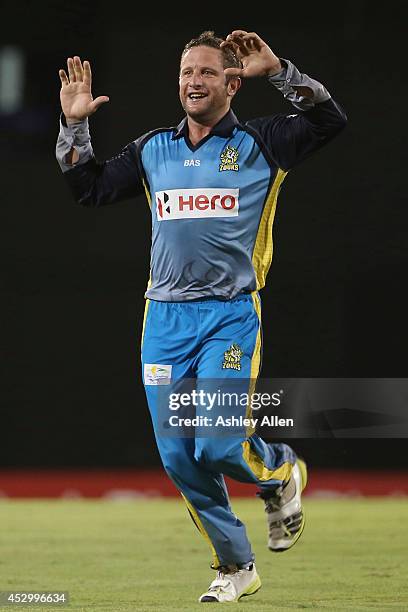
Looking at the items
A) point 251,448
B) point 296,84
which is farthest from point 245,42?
point 251,448

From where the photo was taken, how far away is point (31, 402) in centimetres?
662

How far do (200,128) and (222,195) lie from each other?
0.28m

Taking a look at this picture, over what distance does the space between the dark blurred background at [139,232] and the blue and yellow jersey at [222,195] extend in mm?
2616

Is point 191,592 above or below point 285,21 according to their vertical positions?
below

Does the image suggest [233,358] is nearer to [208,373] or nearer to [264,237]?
[208,373]

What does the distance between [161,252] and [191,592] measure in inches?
43.8

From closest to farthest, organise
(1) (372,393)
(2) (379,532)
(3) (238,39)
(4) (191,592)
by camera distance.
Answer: (3) (238,39) → (4) (191,592) → (2) (379,532) → (1) (372,393)

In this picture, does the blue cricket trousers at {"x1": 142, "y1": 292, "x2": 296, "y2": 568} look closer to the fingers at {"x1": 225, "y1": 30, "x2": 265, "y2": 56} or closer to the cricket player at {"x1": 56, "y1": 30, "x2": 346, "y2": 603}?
the cricket player at {"x1": 56, "y1": 30, "x2": 346, "y2": 603}

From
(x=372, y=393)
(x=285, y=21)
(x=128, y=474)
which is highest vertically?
(x=285, y=21)

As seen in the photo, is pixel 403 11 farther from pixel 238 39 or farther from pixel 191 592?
pixel 191 592

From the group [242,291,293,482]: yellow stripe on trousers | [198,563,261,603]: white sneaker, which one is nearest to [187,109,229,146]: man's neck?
[242,291,293,482]: yellow stripe on trousers

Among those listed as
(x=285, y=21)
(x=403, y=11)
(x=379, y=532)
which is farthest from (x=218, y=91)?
(x=403, y=11)

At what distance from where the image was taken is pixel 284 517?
388 cm

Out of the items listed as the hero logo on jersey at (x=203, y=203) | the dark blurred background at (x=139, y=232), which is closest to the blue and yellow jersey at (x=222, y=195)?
the hero logo on jersey at (x=203, y=203)
